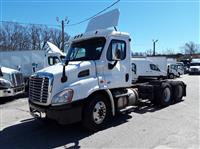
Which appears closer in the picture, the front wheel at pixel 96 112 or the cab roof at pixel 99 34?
the front wheel at pixel 96 112

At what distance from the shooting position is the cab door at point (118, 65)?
6.59m

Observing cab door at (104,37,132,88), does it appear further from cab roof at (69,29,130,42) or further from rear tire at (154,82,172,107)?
rear tire at (154,82,172,107)

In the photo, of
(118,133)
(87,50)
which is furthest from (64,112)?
(87,50)

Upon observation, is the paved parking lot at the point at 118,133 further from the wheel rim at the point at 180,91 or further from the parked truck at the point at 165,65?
the parked truck at the point at 165,65

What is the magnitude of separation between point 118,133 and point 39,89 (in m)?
2.37

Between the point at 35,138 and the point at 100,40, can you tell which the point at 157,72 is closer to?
the point at 100,40

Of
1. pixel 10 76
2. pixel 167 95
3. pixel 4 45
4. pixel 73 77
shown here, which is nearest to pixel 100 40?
pixel 73 77

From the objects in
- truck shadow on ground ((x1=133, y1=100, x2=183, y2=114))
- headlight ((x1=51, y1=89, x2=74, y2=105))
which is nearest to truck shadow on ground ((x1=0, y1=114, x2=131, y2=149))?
headlight ((x1=51, y1=89, x2=74, y2=105))

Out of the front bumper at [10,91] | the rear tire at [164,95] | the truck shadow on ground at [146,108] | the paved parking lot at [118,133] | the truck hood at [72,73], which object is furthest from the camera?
the front bumper at [10,91]

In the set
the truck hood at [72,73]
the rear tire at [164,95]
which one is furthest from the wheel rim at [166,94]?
the truck hood at [72,73]

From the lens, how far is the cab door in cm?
659

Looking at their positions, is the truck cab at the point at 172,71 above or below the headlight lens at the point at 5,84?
below

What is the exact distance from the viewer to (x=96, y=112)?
612cm

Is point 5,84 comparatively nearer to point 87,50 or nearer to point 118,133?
point 87,50
